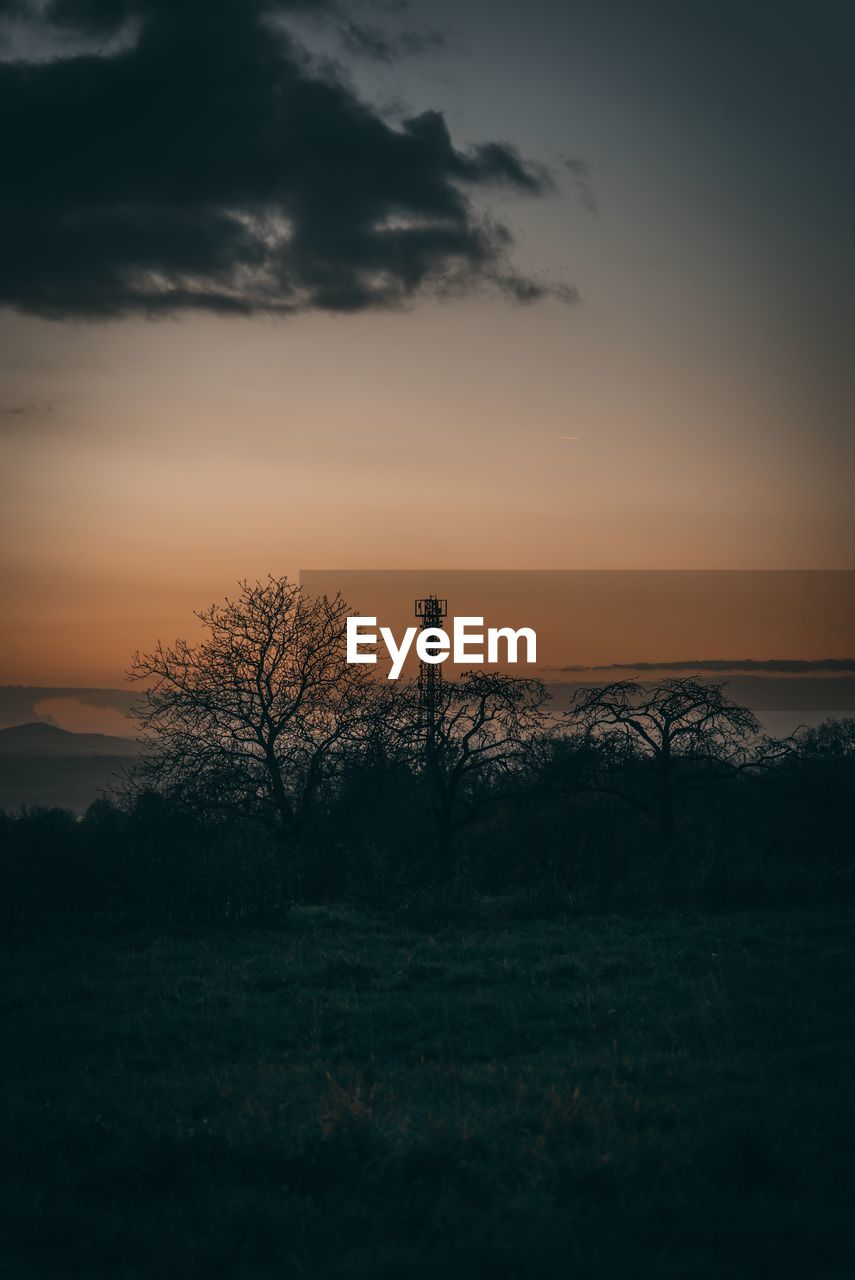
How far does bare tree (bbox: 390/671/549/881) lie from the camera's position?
882 inches

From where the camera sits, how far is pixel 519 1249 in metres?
5.17

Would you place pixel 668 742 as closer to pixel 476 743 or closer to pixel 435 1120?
pixel 476 743

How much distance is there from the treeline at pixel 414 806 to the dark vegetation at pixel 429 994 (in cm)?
8

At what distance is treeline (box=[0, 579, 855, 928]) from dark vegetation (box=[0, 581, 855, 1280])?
0.08m

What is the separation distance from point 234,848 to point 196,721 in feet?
26.8

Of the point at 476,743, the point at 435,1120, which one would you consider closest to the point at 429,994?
the point at 435,1120

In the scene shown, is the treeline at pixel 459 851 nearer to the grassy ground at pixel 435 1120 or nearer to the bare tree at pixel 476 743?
the bare tree at pixel 476 743

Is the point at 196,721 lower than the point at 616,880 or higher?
higher

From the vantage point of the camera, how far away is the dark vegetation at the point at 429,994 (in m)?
5.59

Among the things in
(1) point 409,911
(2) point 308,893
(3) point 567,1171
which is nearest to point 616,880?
(1) point 409,911

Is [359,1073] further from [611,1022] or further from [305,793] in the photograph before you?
[305,793]

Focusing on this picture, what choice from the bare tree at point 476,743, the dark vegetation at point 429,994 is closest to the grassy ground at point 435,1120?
the dark vegetation at point 429,994

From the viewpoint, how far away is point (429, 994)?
1110cm

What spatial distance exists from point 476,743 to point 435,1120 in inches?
625
